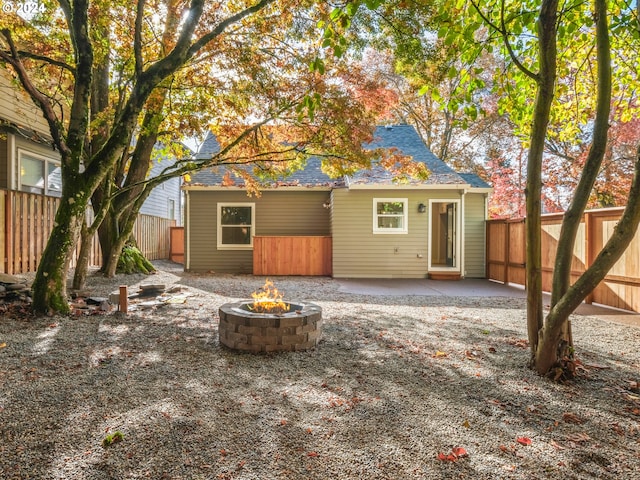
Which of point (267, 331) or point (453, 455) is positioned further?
point (267, 331)

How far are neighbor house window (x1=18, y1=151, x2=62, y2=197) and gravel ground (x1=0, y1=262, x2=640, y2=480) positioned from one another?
7.28 metres

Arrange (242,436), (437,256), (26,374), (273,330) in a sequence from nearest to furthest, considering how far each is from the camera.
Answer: (242,436) < (26,374) < (273,330) < (437,256)

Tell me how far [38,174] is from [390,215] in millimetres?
10124

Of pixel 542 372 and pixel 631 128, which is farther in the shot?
pixel 631 128

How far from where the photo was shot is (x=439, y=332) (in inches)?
185

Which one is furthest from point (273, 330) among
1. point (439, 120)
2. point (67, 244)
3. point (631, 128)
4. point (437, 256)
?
point (439, 120)

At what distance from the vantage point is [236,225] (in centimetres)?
1210

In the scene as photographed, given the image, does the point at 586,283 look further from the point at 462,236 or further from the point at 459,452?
the point at 462,236

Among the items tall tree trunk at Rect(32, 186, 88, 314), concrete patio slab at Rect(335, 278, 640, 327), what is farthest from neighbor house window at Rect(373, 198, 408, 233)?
tall tree trunk at Rect(32, 186, 88, 314)

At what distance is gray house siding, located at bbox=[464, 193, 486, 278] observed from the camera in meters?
11.3

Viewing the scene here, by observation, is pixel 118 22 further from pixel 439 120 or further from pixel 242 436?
pixel 439 120

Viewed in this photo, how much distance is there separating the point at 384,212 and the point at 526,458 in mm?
9239

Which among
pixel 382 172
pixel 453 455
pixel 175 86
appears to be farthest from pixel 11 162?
pixel 453 455

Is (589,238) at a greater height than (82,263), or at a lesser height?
greater
